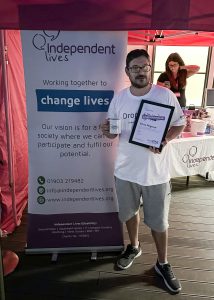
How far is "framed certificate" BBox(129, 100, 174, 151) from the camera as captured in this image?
1.87m

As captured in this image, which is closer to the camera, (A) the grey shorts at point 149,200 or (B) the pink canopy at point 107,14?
(B) the pink canopy at point 107,14

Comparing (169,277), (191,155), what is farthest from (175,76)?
(169,277)

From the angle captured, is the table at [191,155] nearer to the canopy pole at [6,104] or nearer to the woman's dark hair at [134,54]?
the woman's dark hair at [134,54]

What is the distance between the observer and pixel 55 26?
161 cm

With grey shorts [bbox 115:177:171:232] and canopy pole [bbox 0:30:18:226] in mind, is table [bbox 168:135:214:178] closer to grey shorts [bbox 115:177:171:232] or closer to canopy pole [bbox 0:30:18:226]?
grey shorts [bbox 115:177:171:232]

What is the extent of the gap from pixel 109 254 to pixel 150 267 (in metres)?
0.34

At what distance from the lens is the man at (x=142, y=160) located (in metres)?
1.90

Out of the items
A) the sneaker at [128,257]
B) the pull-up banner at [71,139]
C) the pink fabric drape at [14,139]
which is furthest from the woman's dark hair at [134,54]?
the sneaker at [128,257]

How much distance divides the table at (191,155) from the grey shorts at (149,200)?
3.91 ft

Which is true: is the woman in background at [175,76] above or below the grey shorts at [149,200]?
above

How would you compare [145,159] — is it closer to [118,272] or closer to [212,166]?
[118,272]

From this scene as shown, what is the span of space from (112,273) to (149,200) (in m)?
0.67

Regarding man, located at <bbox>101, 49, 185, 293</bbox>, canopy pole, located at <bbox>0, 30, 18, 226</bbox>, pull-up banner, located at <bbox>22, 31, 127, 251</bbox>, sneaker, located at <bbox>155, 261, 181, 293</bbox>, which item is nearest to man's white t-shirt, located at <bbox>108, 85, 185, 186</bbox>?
man, located at <bbox>101, 49, 185, 293</bbox>

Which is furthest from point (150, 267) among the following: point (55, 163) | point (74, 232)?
point (55, 163)
